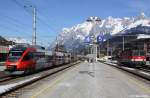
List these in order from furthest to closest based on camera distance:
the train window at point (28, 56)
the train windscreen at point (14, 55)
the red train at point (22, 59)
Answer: the train window at point (28, 56) → the train windscreen at point (14, 55) → the red train at point (22, 59)

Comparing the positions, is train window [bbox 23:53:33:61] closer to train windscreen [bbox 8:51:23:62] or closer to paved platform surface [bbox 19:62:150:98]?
train windscreen [bbox 8:51:23:62]

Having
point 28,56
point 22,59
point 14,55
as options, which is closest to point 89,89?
point 22,59

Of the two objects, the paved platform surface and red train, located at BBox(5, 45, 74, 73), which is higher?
red train, located at BBox(5, 45, 74, 73)

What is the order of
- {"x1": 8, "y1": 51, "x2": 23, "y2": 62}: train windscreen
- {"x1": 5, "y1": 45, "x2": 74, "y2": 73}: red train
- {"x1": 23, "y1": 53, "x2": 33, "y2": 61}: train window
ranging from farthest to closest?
{"x1": 23, "y1": 53, "x2": 33, "y2": 61}: train window
{"x1": 8, "y1": 51, "x2": 23, "y2": 62}: train windscreen
{"x1": 5, "y1": 45, "x2": 74, "y2": 73}: red train

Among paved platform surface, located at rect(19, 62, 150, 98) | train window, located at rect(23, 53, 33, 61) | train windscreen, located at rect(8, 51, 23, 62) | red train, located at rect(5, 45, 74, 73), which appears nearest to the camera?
paved platform surface, located at rect(19, 62, 150, 98)

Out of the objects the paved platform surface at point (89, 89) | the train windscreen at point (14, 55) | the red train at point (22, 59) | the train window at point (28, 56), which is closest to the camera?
the paved platform surface at point (89, 89)

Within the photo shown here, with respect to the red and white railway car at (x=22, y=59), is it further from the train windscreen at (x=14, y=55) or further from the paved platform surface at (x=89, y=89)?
the paved platform surface at (x=89, y=89)

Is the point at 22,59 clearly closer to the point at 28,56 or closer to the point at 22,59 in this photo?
the point at 22,59

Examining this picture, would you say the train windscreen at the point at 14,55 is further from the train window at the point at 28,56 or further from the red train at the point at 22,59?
the train window at the point at 28,56

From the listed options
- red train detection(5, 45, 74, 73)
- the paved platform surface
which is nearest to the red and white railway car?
red train detection(5, 45, 74, 73)

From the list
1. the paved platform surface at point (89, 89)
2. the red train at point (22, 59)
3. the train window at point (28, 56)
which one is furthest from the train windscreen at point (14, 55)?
the paved platform surface at point (89, 89)

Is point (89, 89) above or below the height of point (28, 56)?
below

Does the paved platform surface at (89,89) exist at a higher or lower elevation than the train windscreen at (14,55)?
lower

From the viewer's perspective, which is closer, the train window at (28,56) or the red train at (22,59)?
the red train at (22,59)
